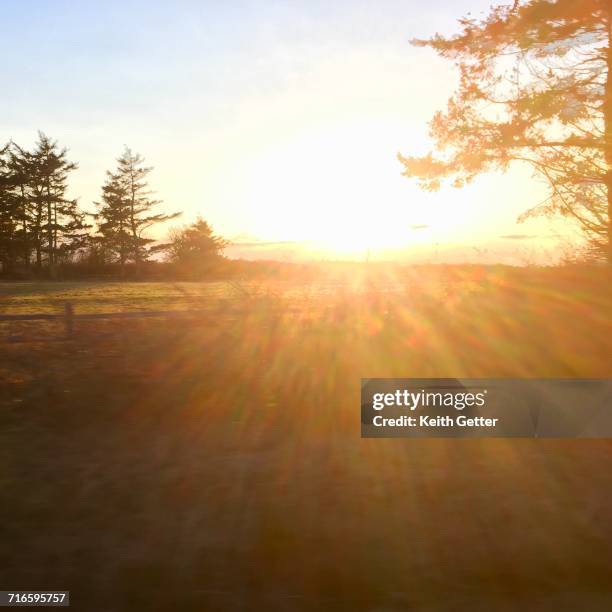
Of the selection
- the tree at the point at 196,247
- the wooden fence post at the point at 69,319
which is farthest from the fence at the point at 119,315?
the tree at the point at 196,247

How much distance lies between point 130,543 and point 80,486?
1273 mm

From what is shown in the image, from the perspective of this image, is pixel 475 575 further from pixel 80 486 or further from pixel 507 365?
pixel 507 365

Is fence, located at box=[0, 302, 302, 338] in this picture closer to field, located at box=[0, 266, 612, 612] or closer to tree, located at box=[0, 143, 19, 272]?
field, located at box=[0, 266, 612, 612]

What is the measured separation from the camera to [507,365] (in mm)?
10188

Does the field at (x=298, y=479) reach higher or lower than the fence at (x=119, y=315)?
lower

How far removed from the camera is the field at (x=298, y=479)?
3.71 meters

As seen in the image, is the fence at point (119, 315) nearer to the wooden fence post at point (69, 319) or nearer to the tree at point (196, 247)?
the wooden fence post at point (69, 319)

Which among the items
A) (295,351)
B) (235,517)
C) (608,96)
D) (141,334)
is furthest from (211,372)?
(608,96)

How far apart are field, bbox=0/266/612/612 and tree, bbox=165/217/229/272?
118 ft

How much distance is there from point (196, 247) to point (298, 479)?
147 feet

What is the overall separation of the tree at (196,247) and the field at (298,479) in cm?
3592

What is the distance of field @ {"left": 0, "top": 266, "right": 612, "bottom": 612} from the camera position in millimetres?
3713

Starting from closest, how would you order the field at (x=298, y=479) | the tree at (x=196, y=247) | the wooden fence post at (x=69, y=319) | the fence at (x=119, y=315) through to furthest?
the field at (x=298, y=479) → the fence at (x=119, y=315) → the wooden fence post at (x=69, y=319) → the tree at (x=196, y=247)

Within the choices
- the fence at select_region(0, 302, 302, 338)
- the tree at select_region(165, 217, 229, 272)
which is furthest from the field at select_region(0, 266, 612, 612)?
the tree at select_region(165, 217, 229, 272)
